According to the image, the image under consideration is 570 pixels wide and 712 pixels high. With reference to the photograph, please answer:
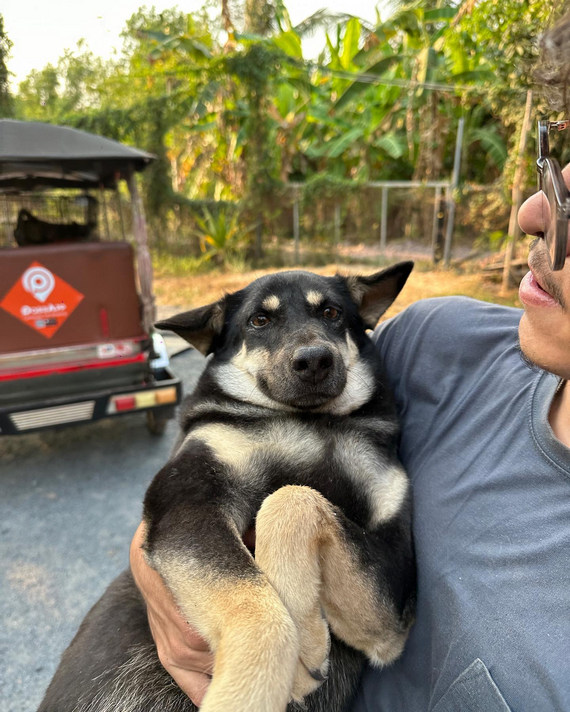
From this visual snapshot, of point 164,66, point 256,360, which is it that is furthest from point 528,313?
point 164,66

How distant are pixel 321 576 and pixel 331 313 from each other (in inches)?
46.3

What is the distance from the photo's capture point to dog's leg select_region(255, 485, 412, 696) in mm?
1419

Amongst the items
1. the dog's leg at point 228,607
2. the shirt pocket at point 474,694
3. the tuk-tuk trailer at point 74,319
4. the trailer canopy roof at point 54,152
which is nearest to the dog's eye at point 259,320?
the dog's leg at point 228,607

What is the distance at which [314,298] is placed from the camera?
233 centimetres

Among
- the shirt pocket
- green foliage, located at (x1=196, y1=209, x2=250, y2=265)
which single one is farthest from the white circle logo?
green foliage, located at (x1=196, y1=209, x2=250, y2=265)

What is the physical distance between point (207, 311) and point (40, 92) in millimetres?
32871

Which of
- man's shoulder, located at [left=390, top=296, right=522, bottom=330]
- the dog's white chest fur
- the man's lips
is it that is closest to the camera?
the man's lips

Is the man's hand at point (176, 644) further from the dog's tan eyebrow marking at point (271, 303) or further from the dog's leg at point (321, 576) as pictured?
the dog's tan eyebrow marking at point (271, 303)

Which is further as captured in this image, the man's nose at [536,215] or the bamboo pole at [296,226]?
the bamboo pole at [296,226]

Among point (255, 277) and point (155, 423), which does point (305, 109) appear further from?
point (155, 423)

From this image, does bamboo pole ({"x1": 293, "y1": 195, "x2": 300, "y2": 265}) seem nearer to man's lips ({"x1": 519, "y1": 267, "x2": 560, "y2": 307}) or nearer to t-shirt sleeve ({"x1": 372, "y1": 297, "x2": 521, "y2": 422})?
t-shirt sleeve ({"x1": 372, "y1": 297, "x2": 521, "y2": 422})

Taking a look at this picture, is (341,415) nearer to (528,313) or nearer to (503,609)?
(528,313)

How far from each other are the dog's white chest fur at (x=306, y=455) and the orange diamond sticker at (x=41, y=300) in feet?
11.4

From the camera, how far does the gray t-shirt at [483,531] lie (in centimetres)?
109
